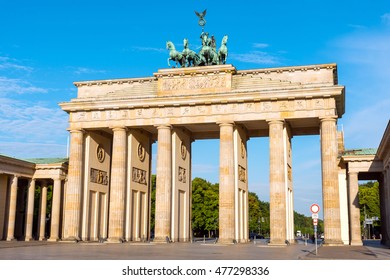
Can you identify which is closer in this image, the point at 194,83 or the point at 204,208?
the point at 194,83

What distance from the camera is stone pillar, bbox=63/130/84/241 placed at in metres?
47.0

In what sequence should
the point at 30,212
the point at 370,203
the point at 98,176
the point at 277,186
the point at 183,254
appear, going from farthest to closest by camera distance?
the point at 370,203 < the point at 98,176 < the point at 30,212 < the point at 277,186 < the point at 183,254

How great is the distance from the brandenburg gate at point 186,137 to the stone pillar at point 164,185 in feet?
0.30

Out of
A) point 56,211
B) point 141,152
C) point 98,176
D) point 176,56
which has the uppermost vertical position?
point 176,56

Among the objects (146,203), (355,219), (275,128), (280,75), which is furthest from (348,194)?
(146,203)

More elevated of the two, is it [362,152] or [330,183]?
[362,152]

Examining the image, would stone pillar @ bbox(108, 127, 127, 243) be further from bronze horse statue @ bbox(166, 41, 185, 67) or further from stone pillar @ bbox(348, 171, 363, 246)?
stone pillar @ bbox(348, 171, 363, 246)

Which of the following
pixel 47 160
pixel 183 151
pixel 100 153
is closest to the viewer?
pixel 183 151

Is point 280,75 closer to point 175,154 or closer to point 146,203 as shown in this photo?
point 175,154

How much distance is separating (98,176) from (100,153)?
101 inches

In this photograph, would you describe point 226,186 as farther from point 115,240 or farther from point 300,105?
point 115,240

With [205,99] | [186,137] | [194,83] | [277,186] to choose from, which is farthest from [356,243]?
[194,83]

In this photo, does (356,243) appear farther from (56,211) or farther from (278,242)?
(56,211)

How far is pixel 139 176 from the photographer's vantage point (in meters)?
51.8
